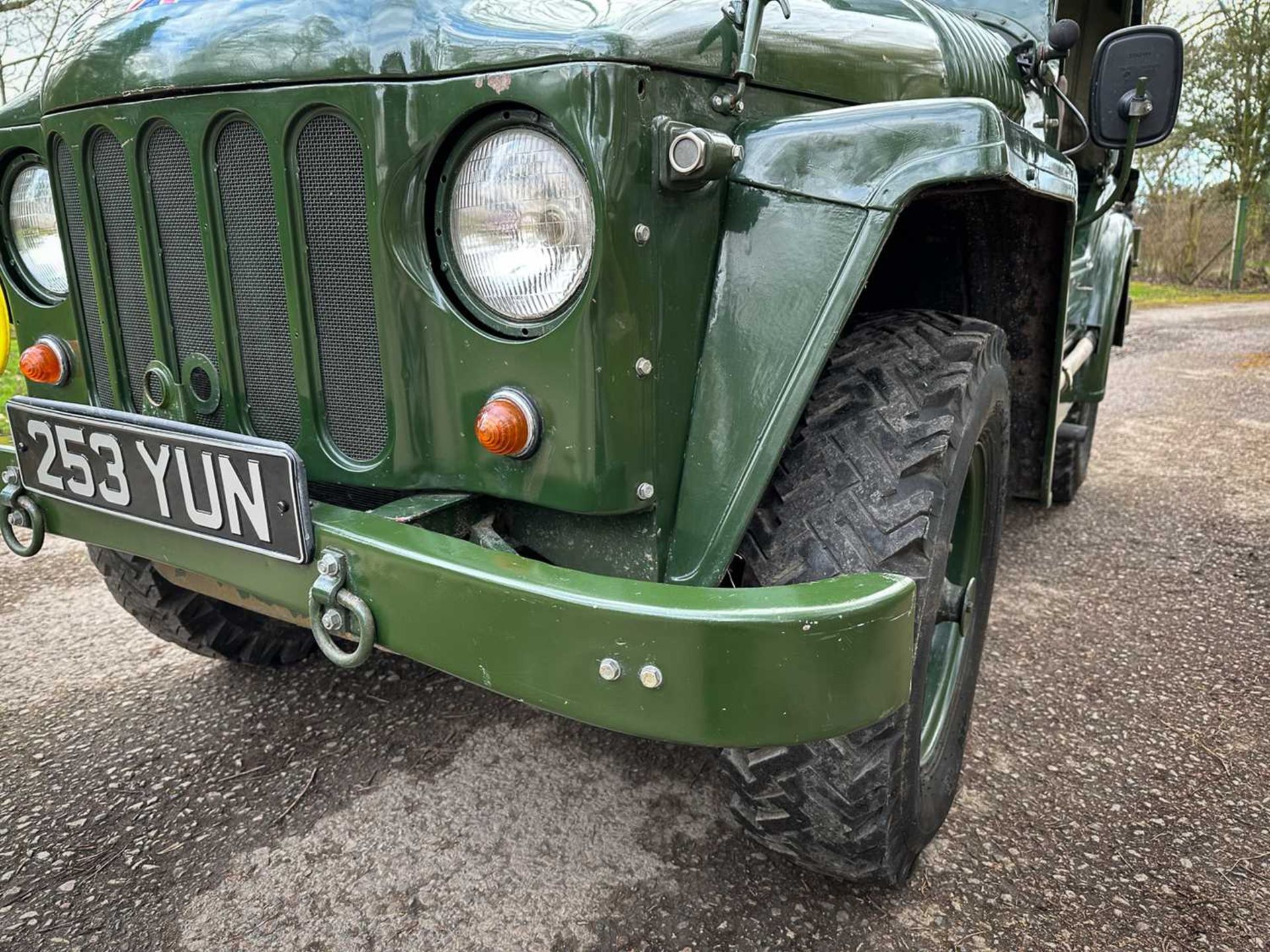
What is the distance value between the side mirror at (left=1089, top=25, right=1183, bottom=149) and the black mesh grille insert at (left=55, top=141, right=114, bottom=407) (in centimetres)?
245

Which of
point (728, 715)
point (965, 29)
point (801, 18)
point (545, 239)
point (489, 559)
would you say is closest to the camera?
point (728, 715)

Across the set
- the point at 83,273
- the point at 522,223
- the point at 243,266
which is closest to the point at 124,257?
the point at 83,273

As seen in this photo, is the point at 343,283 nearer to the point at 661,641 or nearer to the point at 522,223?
the point at 522,223

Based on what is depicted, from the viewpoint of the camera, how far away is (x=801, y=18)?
1.99 meters

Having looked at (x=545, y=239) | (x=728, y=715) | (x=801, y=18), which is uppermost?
(x=801, y=18)

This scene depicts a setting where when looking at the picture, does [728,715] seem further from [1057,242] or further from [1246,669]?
[1246,669]

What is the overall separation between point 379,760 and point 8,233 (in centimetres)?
164

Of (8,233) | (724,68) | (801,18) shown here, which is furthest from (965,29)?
(8,233)

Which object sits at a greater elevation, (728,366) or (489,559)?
(728,366)

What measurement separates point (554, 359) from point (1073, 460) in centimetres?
380

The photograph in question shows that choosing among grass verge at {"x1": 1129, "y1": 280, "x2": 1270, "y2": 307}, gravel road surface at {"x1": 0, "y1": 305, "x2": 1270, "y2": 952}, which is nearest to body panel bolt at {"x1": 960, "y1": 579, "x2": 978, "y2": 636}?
gravel road surface at {"x1": 0, "y1": 305, "x2": 1270, "y2": 952}

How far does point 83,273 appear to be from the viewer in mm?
2164

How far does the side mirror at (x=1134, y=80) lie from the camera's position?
7.75ft

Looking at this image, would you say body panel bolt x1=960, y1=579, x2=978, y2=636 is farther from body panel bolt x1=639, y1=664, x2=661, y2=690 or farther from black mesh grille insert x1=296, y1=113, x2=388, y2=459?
black mesh grille insert x1=296, y1=113, x2=388, y2=459
